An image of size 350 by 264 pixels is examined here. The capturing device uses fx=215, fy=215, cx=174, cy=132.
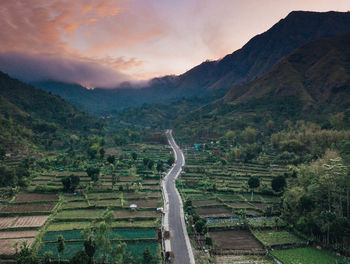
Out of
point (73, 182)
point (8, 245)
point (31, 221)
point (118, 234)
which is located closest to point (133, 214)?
point (118, 234)

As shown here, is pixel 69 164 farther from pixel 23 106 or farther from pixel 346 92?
pixel 346 92

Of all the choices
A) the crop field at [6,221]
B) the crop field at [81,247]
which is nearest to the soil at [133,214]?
the crop field at [81,247]

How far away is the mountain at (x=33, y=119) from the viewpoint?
8538cm

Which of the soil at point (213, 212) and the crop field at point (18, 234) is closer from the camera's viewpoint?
the crop field at point (18, 234)

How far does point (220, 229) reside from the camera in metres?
38.4

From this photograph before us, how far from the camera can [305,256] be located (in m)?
32.0

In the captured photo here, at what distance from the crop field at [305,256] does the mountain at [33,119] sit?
86240mm

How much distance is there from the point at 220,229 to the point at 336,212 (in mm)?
19588

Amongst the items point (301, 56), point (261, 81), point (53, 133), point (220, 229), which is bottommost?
point (220, 229)

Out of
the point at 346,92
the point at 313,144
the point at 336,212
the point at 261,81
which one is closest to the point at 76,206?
the point at 336,212

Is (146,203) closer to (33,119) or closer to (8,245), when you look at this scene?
(8,245)

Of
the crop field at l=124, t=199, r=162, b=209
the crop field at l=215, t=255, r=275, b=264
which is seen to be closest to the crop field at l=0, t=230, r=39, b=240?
the crop field at l=124, t=199, r=162, b=209

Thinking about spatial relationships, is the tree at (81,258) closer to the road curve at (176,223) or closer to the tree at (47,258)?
the tree at (47,258)

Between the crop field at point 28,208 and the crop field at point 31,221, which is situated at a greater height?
the crop field at point 28,208
